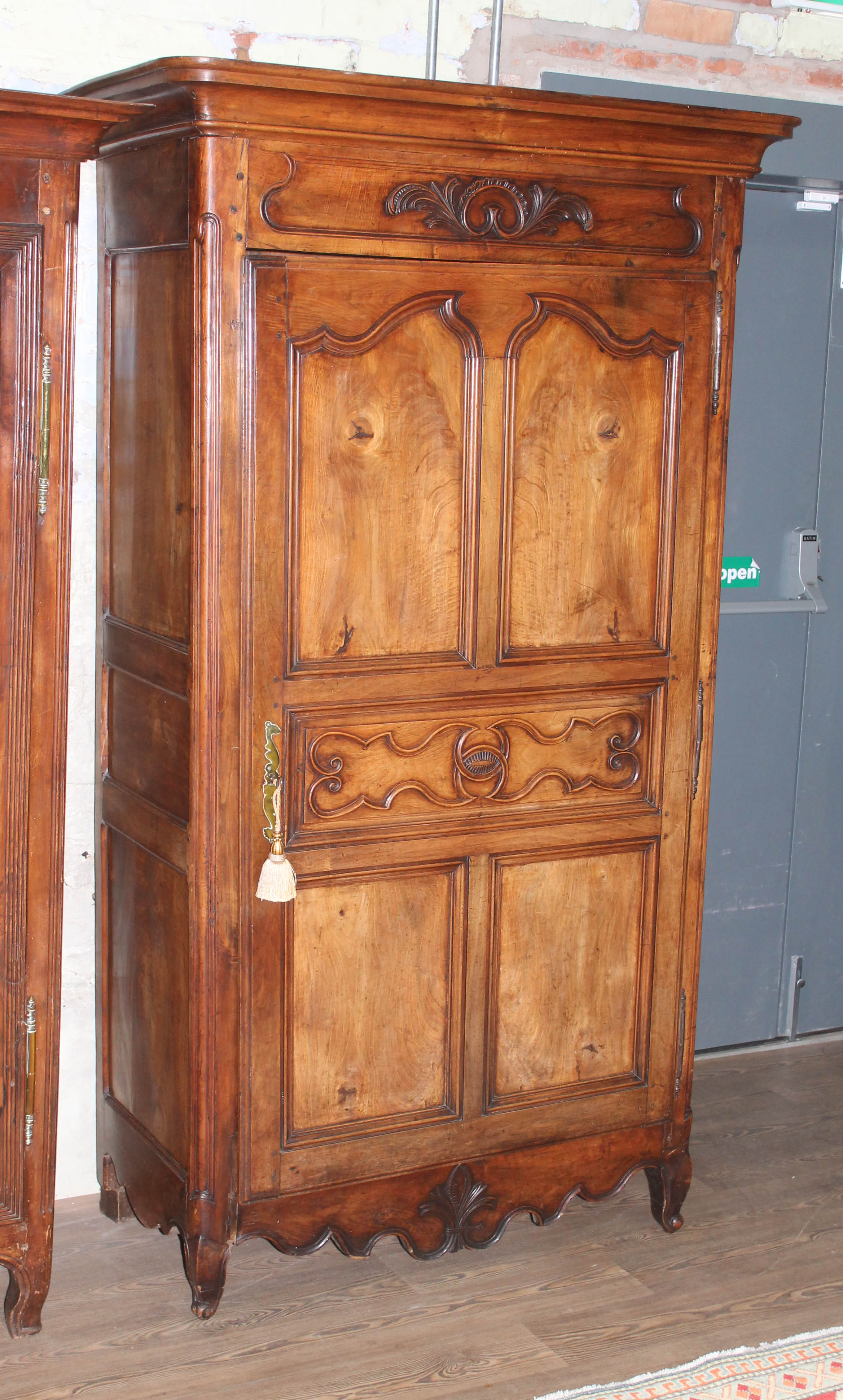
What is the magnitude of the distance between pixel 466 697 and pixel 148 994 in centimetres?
81

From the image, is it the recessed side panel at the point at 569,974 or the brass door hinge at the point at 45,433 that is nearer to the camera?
the brass door hinge at the point at 45,433

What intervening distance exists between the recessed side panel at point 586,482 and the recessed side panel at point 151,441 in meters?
0.57

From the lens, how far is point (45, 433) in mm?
2336

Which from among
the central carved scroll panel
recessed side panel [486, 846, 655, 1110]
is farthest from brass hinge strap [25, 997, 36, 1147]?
recessed side panel [486, 846, 655, 1110]

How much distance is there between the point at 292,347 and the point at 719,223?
2.88ft

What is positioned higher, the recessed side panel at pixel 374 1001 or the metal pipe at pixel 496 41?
the metal pipe at pixel 496 41

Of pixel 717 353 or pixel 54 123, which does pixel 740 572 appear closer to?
pixel 717 353

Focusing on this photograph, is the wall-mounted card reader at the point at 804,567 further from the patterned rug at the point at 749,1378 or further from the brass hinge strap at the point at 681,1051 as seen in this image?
the patterned rug at the point at 749,1378

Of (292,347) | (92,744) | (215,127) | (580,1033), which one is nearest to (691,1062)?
(580,1033)

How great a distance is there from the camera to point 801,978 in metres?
3.86

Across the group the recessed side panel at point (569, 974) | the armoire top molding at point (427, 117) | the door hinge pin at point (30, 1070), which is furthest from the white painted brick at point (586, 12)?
the door hinge pin at point (30, 1070)

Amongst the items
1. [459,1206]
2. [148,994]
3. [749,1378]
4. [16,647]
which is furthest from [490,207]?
[749,1378]

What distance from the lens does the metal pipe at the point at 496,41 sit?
2957 millimetres

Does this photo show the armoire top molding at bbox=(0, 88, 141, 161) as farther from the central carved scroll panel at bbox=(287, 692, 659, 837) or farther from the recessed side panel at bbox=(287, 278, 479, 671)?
the central carved scroll panel at bbox=(287, 692, 659, 837)
